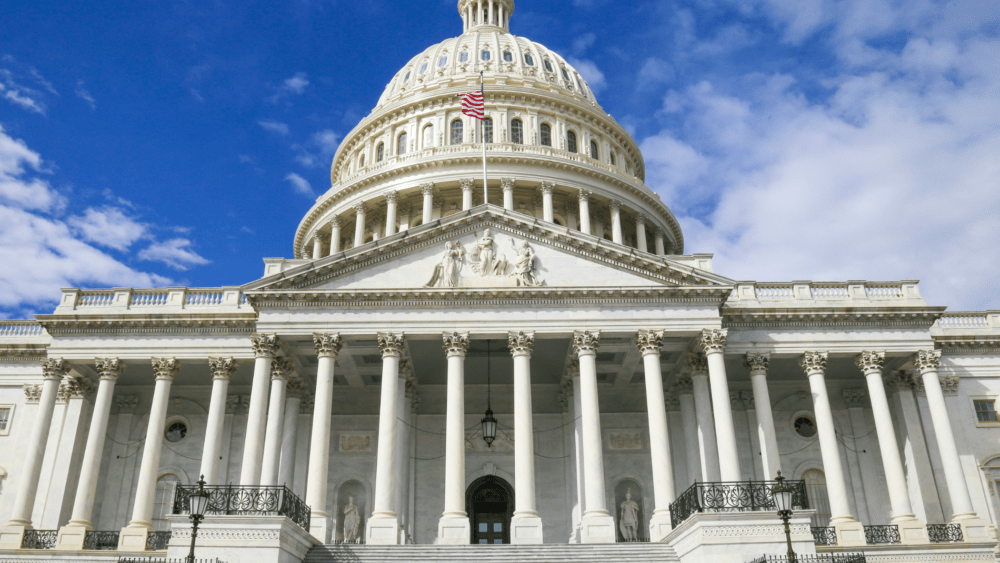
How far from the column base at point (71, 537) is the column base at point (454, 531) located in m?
14.5

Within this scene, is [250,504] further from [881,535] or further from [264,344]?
[881,535]

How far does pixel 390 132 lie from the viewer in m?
57.2

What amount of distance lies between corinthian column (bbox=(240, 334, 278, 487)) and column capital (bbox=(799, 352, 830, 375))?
21512mm

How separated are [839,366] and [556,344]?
13.0 meters

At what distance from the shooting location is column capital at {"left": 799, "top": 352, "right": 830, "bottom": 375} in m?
33.0

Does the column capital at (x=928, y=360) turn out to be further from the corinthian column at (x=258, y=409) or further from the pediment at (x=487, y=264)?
the corinthian column at (x=258, y=409)

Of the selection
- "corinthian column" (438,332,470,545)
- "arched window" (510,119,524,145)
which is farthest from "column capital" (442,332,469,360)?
"arched window" (510,119,524,145)

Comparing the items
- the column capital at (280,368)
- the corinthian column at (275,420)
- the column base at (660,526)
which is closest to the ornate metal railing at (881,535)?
the column base at (660,526)

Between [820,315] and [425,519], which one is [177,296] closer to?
[425,519]

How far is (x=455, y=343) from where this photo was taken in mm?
30500

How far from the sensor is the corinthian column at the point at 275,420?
29.4 m

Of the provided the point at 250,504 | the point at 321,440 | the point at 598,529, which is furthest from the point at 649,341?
the point at 250,504

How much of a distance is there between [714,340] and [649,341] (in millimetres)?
2542

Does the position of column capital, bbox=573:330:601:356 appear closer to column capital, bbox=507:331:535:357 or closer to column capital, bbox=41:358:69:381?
column capital, bbox=507:331:535:357
